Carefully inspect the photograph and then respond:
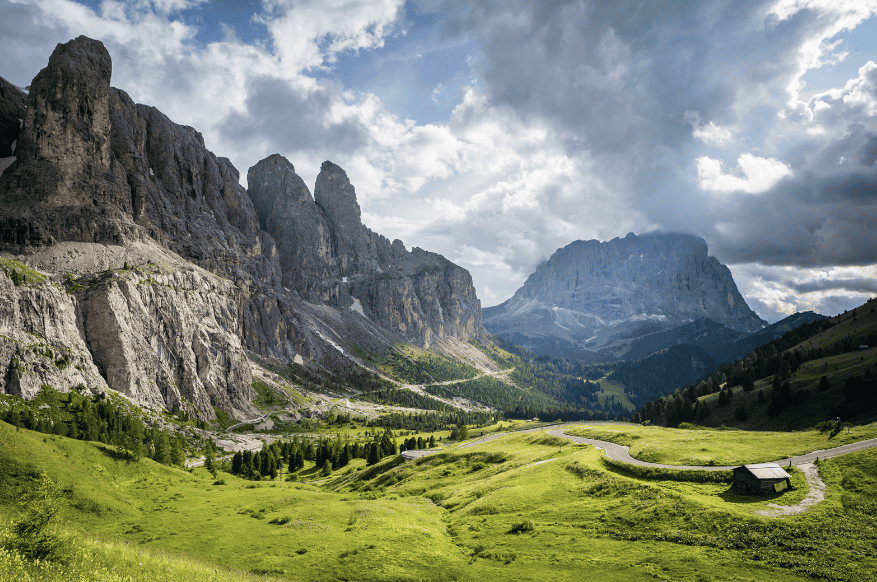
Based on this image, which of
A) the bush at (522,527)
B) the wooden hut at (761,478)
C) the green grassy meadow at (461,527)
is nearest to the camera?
the green grassy meadow at (461,527)

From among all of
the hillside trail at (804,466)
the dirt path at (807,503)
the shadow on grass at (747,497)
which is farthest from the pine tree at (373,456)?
the dirt path at (807,503)

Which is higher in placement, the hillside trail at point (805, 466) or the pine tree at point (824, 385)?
the pine tree at point (824, 385)

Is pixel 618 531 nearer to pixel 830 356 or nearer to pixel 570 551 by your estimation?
pixel 570 551

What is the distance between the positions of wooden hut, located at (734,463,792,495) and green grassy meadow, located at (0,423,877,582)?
1.54m

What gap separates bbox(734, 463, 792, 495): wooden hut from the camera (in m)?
43.0

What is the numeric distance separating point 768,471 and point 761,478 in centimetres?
179

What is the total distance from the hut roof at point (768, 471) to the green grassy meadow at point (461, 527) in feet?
5.54

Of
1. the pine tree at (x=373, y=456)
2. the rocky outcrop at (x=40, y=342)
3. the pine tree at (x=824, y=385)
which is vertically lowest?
the pine tree at (x=373, y=456)

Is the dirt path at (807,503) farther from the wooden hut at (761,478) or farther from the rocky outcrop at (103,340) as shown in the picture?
the rocky outcrop at (103,340)

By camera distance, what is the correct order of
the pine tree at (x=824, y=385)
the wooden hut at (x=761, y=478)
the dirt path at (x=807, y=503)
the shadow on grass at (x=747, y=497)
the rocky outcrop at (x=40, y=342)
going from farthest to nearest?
the rocky outcrop at (x=40, y=342)
the pine tree at (x=824, y=385)
the wooden hut at (x=761, y=478)
the shadow on grass at (x=747, y=497)
the dirt path at (x=807, y=503)

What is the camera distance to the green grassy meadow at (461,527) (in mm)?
32750

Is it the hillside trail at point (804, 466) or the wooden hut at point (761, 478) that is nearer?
the hillside trail at point (804, 466)

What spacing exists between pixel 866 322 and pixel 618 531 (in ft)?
692

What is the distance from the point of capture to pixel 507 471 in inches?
2785
